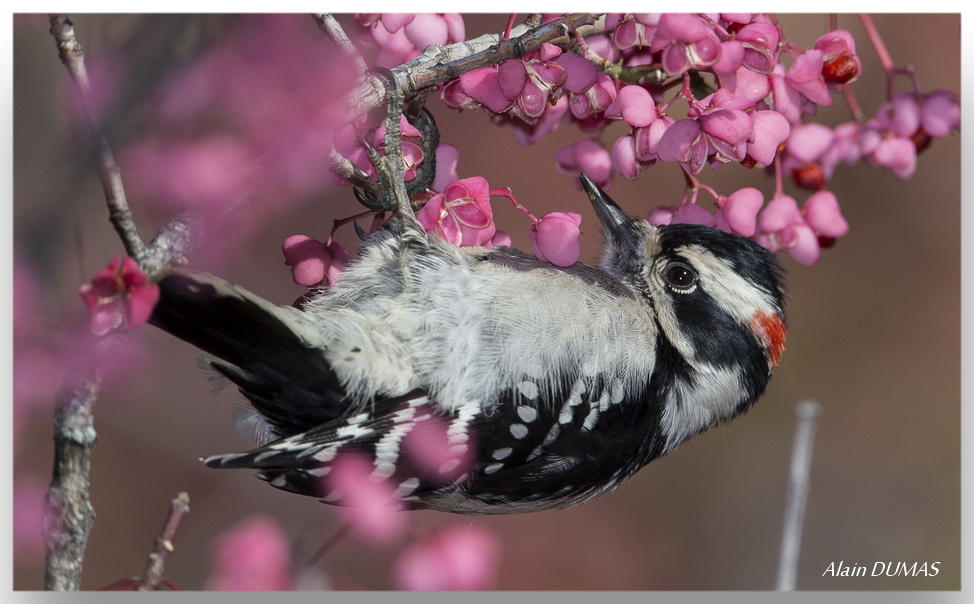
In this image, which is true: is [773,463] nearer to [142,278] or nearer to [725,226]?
[725,226]

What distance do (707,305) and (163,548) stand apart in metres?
0.91

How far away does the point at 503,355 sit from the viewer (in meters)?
1.52

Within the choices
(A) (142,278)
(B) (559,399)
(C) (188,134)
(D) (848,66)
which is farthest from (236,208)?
(D) (848,66)

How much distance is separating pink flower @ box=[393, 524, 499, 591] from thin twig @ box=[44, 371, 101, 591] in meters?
0.48

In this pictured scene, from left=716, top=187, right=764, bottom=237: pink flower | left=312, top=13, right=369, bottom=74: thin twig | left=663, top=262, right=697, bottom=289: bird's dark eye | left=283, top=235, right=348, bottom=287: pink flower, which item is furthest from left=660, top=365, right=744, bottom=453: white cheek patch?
left=312, top=13, right=369, bottom=74: thin twig

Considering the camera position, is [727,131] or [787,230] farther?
[787,230]

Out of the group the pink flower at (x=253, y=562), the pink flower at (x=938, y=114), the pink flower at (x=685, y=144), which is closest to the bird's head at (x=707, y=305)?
the pink flower at (x=685, y=144)

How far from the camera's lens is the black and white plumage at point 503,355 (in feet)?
Result: 4.72

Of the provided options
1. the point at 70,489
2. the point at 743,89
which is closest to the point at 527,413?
the point at 743,89

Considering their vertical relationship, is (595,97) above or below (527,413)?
above

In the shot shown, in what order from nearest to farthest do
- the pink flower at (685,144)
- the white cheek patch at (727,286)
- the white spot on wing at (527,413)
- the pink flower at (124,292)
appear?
the pink flower at (124,292)
the pink flower at (685,144)
the white spot on wing at (527,413)
the white cheek patch at (727,286)

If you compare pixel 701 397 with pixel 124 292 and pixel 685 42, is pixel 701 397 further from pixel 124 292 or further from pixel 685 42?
pixel 124 292

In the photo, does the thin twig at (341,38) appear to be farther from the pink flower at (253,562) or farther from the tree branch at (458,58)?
the pink flower at (253,562)

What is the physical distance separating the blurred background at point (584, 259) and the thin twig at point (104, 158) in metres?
0.03
